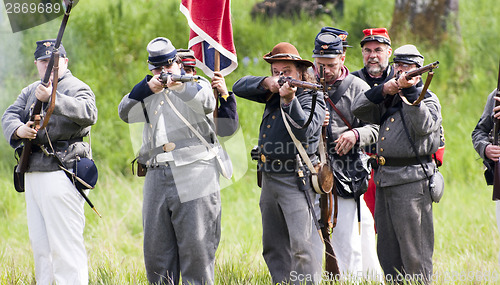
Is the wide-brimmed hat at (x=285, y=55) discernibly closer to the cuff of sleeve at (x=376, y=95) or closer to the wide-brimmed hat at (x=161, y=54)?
the cuff of sleeve at (x=376, y=95)

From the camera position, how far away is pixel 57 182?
6.10 metres

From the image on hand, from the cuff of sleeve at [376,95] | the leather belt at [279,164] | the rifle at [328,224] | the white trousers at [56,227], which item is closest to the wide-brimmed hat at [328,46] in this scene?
the rifle at [328,224]

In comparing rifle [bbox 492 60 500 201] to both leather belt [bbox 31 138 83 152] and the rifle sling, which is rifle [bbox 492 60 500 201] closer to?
the rifle sling

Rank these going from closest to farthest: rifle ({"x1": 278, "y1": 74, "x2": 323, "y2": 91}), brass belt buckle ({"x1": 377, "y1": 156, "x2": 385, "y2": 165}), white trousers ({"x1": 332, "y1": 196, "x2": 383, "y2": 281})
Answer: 1. rifle ({"x1": 278, "y1": 74, "x2": 323, "y2": 91})
2. brass belt buckle ({"x1": 377, "y1": 156, "x2": 385, "y2": 165})
3. white trousers ({"x1": 332, "y1": 196, "x2": 383, "y2": 281})

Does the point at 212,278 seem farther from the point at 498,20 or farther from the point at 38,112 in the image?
the point at 498,20

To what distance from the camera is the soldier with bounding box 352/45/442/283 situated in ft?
19.3

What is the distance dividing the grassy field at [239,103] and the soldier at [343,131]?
968mm

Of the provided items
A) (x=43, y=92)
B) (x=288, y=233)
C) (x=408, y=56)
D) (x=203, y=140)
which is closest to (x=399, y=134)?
(x=408, y=56)

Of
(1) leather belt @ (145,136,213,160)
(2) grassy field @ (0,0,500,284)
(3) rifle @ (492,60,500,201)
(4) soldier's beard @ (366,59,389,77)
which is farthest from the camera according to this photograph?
(2) grassy field @ (0,0,500,284)

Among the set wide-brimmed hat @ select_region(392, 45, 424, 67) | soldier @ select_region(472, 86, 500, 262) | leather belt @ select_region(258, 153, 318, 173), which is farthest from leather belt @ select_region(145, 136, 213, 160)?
soldier @ select_region(472, 86, 500, 262)

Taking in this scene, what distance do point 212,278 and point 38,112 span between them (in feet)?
6.36

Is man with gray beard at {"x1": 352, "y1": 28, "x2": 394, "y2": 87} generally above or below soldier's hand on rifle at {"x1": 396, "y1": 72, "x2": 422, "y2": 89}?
above

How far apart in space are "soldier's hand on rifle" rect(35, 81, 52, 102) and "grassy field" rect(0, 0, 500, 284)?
180 cm

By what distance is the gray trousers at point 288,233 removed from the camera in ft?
18.9
